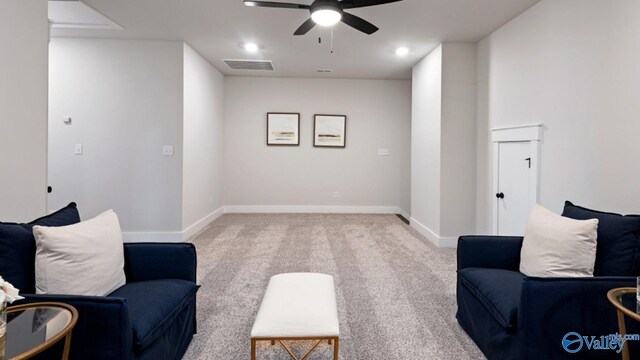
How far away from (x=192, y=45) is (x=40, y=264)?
12.8ft

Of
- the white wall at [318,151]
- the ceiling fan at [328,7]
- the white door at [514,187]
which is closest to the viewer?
the ceiling fan at [328,7]

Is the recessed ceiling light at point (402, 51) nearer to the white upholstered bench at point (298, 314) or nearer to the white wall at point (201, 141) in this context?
the white wall at point (201, 141)

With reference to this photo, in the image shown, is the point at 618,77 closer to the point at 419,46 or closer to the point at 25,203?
the point at 419,46

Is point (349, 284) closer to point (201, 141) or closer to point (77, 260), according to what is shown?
point (77, 260)

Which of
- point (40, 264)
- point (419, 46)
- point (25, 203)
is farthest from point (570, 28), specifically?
point (25, 203)

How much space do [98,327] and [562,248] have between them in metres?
2.30

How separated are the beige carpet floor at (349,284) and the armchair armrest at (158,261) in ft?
1.61

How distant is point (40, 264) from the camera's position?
1559mm

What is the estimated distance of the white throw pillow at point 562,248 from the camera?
186cm

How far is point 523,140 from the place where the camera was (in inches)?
136

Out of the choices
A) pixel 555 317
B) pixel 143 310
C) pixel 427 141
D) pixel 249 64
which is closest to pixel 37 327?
pixel 143 310

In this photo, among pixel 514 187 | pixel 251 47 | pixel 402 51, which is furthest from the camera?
pixel 402 51

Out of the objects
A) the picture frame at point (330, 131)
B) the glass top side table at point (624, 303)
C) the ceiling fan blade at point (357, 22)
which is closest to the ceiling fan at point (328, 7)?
the ceiling fan blade at point (357, 22)

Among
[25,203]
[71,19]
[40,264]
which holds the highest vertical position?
[71,19]
